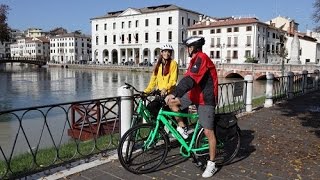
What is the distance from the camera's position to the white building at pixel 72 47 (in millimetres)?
121188

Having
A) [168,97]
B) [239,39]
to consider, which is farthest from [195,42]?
[239,39]

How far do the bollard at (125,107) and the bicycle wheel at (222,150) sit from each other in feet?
Answer: 4.56

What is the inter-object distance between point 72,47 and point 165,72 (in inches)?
4728

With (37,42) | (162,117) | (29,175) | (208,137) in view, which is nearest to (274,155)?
(208,137)

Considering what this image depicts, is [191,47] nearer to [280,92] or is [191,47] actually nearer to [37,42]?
[280,92]

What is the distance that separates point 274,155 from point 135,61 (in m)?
83.2

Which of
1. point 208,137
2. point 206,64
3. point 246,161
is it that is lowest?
point 246,161

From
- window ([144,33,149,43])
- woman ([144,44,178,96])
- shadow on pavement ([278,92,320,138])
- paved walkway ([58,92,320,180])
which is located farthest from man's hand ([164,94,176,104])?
window ([144,33,149,43])

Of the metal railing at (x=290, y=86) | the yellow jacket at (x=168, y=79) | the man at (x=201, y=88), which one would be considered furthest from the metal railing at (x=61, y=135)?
the metal railing at (x=290, y=86)

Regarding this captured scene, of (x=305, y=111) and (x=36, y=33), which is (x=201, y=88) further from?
(x=36, y=33)

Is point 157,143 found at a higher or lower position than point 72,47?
lower

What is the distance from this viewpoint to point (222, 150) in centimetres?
616

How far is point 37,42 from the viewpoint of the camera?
141 metres

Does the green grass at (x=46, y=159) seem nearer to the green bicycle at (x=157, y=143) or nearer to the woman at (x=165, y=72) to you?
the green bicycle at (x=157, y=143)
